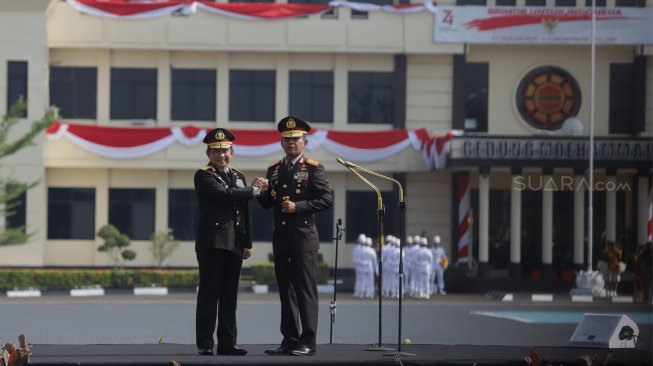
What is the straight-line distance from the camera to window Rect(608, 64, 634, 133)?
148 ft

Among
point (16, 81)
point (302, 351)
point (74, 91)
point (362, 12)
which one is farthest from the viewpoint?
point (74, 91)

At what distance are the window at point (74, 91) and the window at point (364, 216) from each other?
9079 mm

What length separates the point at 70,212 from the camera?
45125mm

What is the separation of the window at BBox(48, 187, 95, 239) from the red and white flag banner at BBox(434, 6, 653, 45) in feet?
41.9

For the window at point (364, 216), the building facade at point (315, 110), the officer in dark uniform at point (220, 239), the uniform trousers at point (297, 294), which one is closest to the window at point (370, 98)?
the building facade at point (315, 110)

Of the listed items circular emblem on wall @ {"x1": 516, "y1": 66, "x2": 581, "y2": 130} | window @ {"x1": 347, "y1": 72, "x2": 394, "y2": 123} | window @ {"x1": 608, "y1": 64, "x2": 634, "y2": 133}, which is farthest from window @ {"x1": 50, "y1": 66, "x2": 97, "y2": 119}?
window @ {"x1": 608, "y1": 64, "x2": 634, "y2": 133}

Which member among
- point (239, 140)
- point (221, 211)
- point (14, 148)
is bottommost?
point (221, 211)

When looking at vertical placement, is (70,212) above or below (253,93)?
below

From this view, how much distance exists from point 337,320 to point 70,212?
19.4m

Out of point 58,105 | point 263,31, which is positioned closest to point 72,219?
point 58,105

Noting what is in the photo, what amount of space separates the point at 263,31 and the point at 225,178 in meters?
30.8

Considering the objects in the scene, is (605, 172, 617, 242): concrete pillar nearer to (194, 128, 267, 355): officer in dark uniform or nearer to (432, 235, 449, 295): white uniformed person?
(432, 235, 449, 295): white uniformed person

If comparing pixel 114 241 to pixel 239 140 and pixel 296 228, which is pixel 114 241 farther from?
pixel 296 228

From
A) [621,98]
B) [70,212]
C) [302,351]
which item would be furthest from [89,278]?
[302,351]
